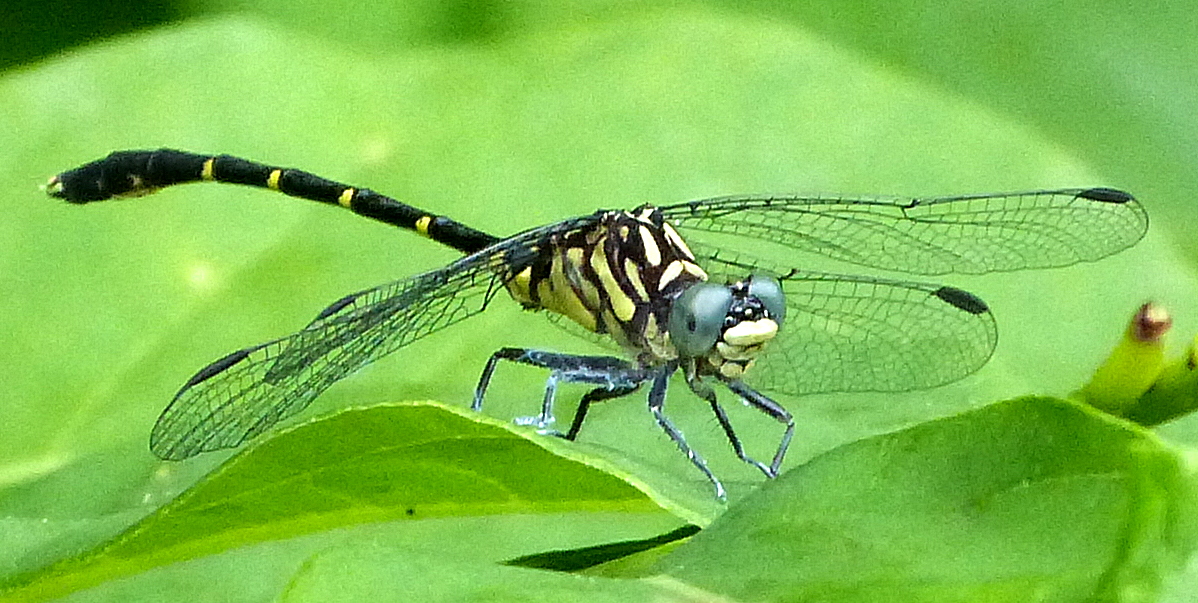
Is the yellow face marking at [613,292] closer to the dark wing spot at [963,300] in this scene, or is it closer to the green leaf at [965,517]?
the dark wing spot at [963,300]

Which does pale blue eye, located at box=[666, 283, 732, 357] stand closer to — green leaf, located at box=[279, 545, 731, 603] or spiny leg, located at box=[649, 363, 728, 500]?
spiny leg, located at box=[649, 363, 728, 500]

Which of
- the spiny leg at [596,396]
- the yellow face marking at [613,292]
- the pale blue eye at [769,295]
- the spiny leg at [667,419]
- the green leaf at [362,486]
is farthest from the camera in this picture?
the yellow face marking at [613,292]

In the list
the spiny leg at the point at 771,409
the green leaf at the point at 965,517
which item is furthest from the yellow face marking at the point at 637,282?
the green leaf at the point at 965,517

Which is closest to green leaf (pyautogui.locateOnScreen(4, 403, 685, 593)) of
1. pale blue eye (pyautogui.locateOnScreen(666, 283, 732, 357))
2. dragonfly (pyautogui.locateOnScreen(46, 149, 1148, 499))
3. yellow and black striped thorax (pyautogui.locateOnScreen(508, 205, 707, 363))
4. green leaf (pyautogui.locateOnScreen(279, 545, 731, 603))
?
green leaf (pyautogui.locateOnScreen(279, 545, 731, 603))

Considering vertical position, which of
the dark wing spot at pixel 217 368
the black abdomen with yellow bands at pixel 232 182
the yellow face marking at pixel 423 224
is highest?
the black abdomen with yellow bands at pixel 232 182

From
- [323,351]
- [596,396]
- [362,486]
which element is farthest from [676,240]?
[362,486]

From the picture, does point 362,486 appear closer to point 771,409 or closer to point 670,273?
point 771,409
